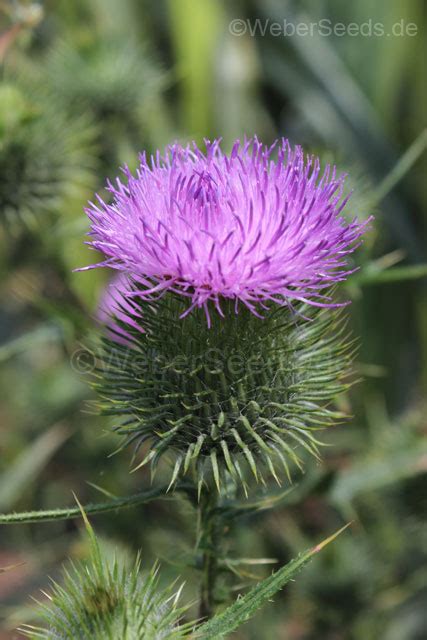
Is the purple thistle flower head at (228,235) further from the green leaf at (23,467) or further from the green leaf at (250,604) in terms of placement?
the green leaf at (23,467)

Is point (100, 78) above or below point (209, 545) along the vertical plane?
above

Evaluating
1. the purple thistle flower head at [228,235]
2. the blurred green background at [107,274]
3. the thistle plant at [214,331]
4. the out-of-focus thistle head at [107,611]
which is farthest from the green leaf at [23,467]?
the purple thistle flower head at [228,235]

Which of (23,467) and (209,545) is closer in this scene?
(209,545)

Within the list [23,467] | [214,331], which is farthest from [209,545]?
[23,467]

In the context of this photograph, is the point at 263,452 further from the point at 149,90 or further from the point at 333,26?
the point at 333,26

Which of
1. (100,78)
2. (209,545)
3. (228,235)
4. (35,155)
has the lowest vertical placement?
(209,545)

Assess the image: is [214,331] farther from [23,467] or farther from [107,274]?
[107,274]

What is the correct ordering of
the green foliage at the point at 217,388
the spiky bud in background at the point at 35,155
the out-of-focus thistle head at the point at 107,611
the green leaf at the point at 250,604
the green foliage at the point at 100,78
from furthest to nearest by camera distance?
the green foliage at the point at 100,78
the spiky bud in background at the point at 35,155
the green foliage at the point at 217,388
the out-of-focus thistle head at the point at 107,611
the green leaf at the point at 250,604

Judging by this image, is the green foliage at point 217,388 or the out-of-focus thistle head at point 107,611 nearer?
the out-of-focus thistle head at point 107,611
